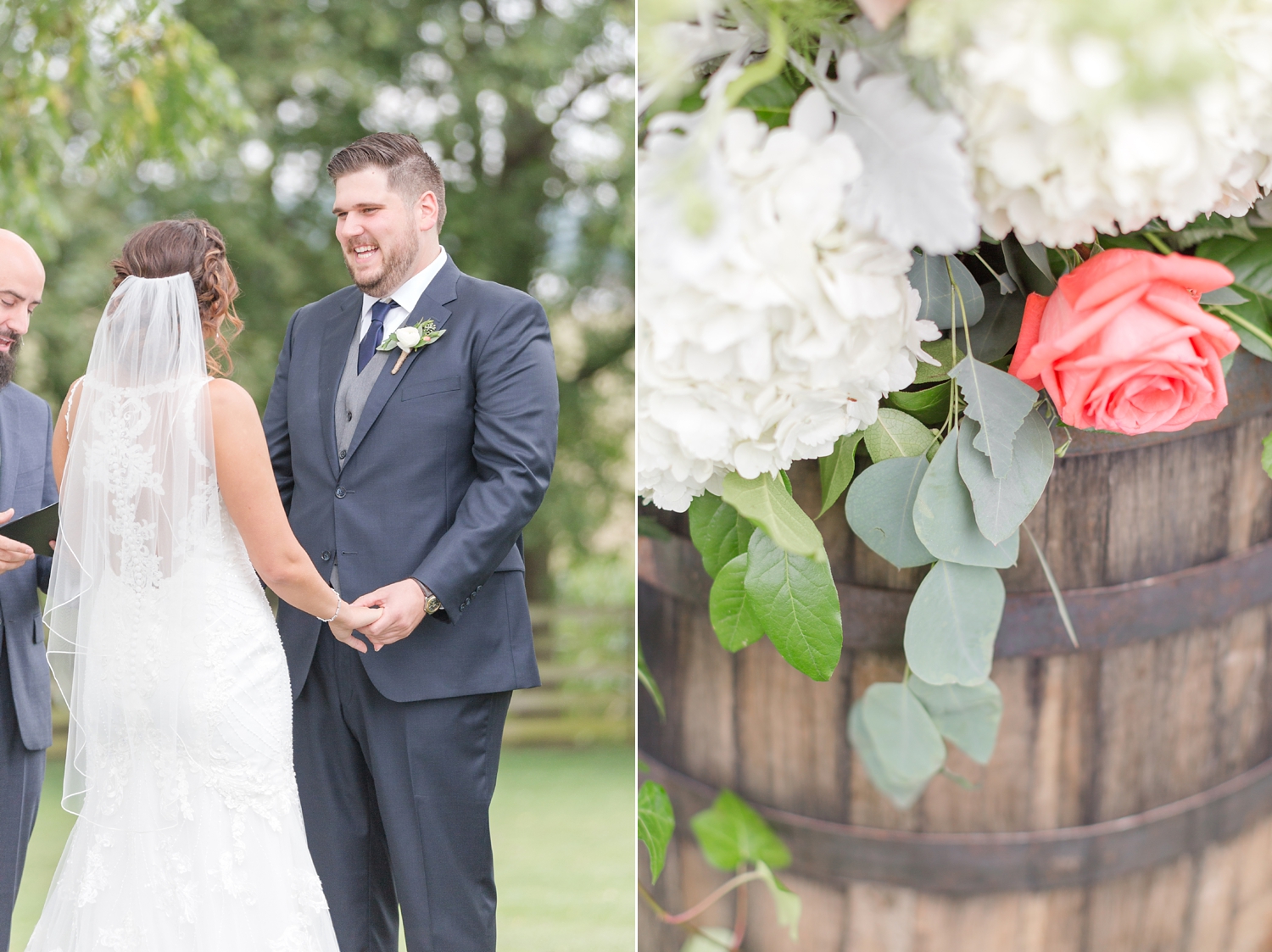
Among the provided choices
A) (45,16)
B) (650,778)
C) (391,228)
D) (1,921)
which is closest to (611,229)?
(45,16)

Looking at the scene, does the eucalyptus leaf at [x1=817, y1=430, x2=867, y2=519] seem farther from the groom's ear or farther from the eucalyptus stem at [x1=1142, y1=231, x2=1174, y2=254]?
the groom's ear

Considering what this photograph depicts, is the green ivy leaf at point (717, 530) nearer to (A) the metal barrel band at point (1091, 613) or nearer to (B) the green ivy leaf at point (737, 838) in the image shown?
(A) the metal barrel band at point (1091, 613)

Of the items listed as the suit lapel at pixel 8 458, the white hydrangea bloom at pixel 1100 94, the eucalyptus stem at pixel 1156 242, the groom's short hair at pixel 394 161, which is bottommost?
the suit lapel at pixel 8 458

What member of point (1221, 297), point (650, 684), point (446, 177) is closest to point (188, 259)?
point (650, 684)

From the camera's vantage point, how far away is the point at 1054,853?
83 cm

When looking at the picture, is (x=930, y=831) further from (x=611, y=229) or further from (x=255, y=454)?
(x=611, y=229)

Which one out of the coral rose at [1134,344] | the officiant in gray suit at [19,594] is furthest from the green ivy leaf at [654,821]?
the officiant in gray suit at [19,594]

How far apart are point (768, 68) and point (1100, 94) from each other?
0.19 metres

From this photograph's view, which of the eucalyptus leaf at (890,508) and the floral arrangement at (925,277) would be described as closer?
the floral arrangement at (925,277)

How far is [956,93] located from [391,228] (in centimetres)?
117

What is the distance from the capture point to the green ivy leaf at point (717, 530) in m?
0.81

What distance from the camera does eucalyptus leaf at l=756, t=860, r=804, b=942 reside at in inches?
34.2

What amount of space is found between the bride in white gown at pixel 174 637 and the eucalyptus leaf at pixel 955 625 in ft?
3.03

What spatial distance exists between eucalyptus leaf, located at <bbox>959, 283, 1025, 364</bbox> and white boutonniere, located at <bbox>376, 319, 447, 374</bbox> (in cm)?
98
